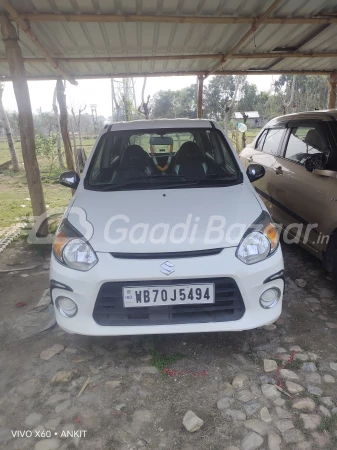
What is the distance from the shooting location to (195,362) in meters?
2.30

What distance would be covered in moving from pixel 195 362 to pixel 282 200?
2.46 m

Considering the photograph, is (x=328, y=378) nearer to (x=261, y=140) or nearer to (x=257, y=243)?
(x=257, y=243)

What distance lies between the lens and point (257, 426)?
1.82 meters

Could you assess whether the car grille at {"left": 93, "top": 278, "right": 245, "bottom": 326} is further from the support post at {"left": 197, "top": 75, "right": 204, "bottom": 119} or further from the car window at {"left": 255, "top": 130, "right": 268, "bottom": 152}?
the support post at {"left": 197, "top": 75, "right": 204, "bottom": 119}

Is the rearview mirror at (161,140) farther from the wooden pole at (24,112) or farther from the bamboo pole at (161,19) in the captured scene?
the wooden pole at (24,112)

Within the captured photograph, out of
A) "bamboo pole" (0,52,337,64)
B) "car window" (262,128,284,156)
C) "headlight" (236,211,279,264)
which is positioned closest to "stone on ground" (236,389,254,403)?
"headlight" (236,211,279,264)

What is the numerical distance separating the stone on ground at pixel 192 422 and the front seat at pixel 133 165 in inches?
71.7

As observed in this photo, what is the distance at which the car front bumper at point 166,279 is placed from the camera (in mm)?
2053

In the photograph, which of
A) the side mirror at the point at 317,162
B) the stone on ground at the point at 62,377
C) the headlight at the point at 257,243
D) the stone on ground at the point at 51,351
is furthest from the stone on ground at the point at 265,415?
the side mirror at the point at 317,162

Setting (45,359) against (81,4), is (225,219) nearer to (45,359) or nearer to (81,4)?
(45,359)

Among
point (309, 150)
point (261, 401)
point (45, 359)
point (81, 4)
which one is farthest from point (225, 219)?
point (81, 4)

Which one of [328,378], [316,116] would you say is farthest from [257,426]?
[316,116]

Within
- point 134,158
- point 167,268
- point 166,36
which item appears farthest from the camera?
point 166,36

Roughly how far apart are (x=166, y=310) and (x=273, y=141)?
344 cm
